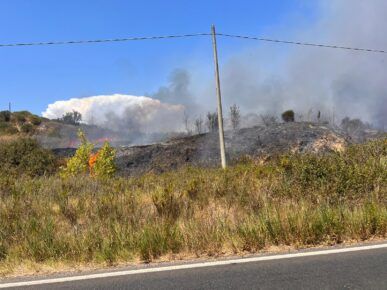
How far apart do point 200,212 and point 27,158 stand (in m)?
16.2

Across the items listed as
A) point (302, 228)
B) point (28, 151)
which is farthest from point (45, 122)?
point (302, 228)

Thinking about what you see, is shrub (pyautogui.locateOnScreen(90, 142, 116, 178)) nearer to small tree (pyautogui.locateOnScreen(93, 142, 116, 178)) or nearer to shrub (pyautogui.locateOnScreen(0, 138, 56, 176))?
small tree (pyautogui.locateOnScreen(93, 142, 116, 178))

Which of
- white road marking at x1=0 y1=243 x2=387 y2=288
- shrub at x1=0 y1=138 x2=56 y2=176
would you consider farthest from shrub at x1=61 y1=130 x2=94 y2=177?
white road marking at x1=0 y1=243 x2=387 y2=288

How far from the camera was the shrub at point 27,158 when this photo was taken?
23.6 m

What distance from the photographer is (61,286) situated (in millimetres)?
5988

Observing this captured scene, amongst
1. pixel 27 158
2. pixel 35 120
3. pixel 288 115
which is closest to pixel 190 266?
pixel 27 158

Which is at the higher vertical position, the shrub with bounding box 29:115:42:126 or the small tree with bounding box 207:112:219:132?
the shrub with bounding box 29:115:42:126

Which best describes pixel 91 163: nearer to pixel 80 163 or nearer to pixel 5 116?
pixel 80 163

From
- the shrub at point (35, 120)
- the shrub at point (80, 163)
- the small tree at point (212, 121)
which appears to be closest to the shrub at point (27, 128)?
the shrub at point (35, 120)

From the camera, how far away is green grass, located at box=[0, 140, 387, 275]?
284 inches

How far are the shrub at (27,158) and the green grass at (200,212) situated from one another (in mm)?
9961

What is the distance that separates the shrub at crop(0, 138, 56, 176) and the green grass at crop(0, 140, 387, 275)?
9.96m

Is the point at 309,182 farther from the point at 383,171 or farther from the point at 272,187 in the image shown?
the point at 383,171

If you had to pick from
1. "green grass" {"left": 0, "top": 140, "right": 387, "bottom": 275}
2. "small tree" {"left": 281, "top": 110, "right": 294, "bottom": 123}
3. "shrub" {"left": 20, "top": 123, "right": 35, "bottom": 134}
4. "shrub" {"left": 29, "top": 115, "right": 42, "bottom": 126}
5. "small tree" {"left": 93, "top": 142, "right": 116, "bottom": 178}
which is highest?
"shrub" {"left": 29, "top": 115, "right": 42, "bottom": 126}
